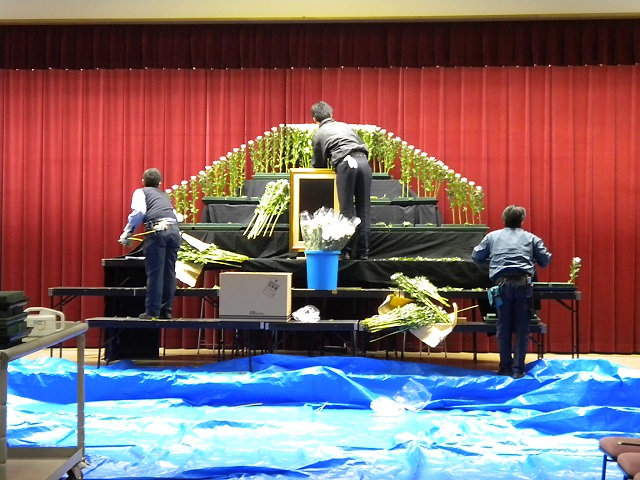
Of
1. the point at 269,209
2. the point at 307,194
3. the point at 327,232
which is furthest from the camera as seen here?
the point at 269,209

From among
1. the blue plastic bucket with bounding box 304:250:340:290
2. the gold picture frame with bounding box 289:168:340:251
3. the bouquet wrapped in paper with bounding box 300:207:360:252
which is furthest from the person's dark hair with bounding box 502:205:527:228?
the gold picture frame with bounding box 289:168:340:251

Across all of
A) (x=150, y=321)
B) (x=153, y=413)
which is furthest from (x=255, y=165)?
(x=153, y=413)

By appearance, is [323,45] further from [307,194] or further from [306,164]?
[307,194]

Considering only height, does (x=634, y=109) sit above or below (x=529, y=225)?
above

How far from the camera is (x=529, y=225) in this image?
974cm

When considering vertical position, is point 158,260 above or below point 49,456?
above

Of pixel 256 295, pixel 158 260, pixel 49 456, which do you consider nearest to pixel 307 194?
pixel 256 295

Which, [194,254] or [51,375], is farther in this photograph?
[194,254]

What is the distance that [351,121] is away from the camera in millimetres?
10023

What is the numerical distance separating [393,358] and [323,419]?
2.50 m

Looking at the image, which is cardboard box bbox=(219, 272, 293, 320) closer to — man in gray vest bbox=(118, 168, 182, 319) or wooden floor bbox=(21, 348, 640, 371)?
man in gray vest bbox=(118, 168, 182, 319)

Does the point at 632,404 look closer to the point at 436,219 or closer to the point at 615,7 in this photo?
the point at 436,219

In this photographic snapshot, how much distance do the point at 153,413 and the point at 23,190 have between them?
5.16 meters

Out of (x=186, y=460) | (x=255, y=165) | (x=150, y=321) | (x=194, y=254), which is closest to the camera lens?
(x=186, y=460)
